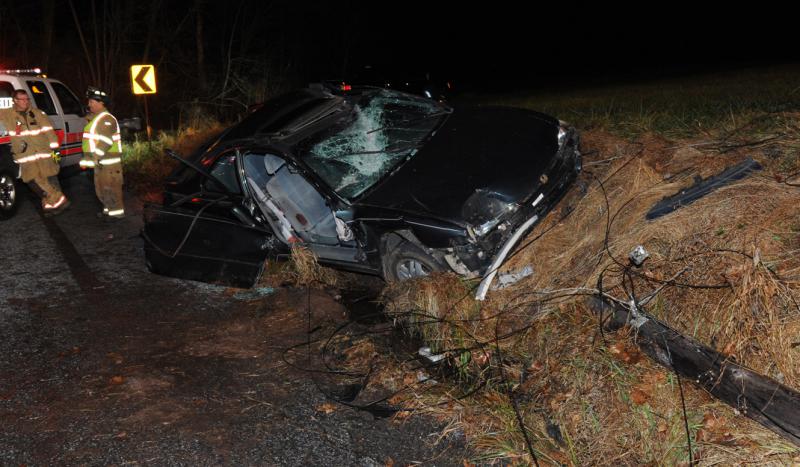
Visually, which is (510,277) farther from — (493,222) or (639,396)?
(639,396)

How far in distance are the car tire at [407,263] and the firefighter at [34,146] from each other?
5.97m

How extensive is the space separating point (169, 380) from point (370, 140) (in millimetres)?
2669

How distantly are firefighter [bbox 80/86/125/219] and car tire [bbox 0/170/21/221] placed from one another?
1.07 m

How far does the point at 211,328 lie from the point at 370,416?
1991mm

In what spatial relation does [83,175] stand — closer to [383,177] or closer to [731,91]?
[383,177]

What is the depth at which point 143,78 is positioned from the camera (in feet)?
38.4

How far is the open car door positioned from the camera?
20.2ft

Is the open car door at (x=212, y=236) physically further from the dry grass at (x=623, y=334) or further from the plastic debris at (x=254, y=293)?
the dry grass at (x=623, y=334)

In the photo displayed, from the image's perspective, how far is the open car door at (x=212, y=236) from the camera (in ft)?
20.2

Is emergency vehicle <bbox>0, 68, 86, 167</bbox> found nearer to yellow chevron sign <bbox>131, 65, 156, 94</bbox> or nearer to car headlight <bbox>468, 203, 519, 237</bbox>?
yellow chevron sign <bbox>131, 65, 156, 94</bbox>

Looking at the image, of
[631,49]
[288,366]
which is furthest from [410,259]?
[631,49]

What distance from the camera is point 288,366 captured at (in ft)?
16.0

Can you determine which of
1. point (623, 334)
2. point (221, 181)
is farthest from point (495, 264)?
point (221, 181)

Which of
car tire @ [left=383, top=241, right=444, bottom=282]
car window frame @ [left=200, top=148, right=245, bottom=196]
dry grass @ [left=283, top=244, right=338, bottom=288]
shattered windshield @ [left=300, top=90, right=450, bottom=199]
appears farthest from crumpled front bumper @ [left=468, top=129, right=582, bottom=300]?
car window frame @ [left=200, top=148, right=245, bottom=196]
